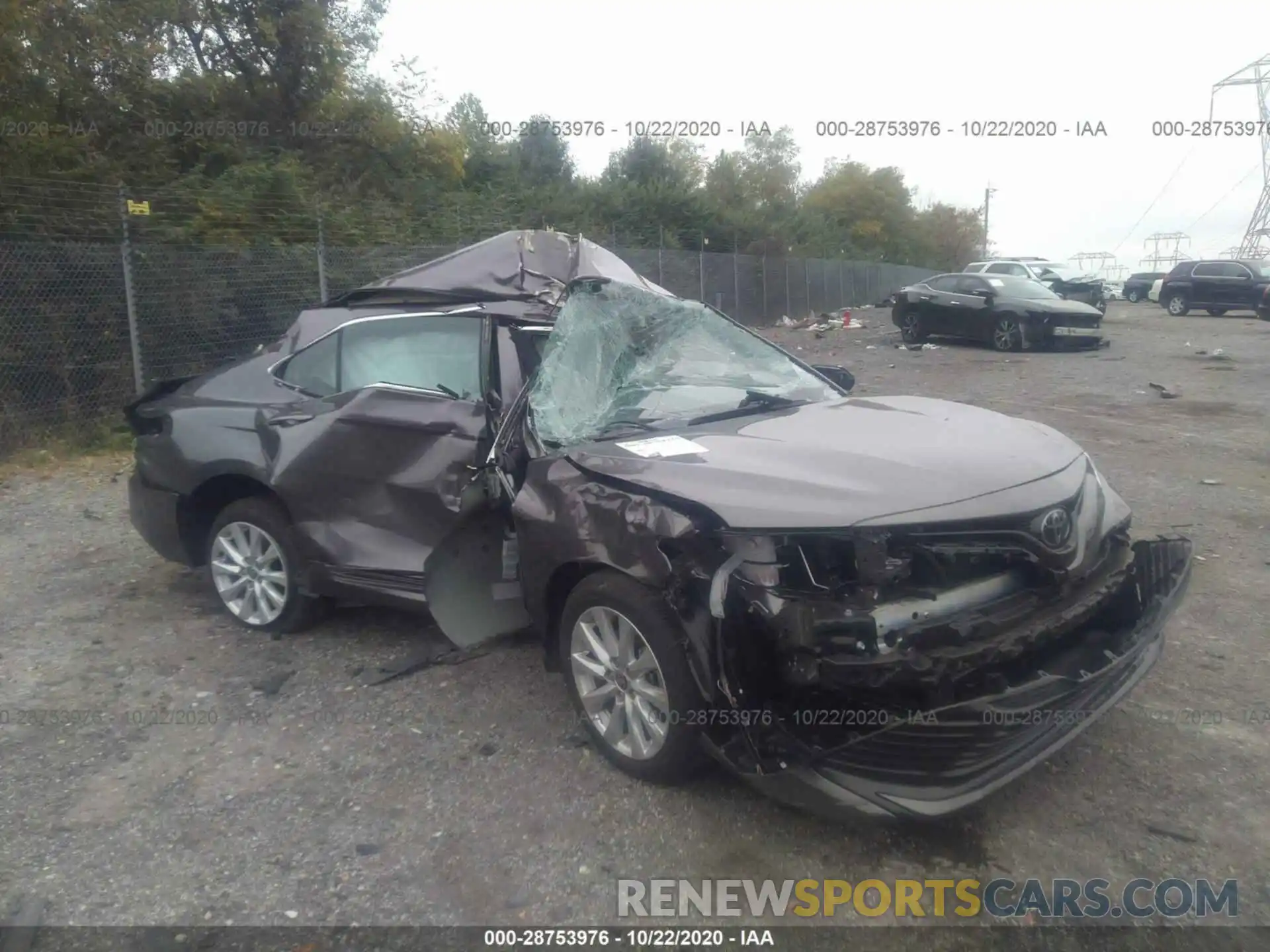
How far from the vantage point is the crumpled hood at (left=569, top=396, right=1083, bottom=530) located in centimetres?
312

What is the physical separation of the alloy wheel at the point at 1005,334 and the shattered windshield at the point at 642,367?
13801 mm

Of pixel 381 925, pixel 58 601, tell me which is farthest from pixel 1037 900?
pixel 58 601

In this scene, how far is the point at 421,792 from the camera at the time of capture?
3.61m

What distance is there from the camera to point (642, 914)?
116 inches

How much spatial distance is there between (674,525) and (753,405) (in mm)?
1263

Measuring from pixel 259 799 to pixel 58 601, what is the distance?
2864mm

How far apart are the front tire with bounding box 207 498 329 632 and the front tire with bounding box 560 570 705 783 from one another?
5.88ft

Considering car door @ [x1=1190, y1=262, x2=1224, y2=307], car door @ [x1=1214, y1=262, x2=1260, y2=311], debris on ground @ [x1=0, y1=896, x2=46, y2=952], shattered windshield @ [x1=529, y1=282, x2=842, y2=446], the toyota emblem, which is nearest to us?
debris on ground @ [x1=0, y1=896, x2=46, y2=952]

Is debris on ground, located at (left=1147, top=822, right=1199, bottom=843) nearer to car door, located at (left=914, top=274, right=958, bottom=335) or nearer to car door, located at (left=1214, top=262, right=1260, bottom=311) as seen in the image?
car door, located at (left=914, top=274, right=958, bottom=335)

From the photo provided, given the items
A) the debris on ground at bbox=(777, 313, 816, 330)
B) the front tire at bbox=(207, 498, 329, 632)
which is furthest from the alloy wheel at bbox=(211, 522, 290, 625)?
the debris on ground at bbox=(777, 313, 816, 330)

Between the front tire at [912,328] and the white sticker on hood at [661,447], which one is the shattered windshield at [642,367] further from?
the front tire at [912,328]

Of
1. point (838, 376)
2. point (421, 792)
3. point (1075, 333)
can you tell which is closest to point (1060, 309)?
point (1075, 333)

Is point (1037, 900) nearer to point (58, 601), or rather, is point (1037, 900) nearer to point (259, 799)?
point (259, 799)

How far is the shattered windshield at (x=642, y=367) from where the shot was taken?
4090mm
